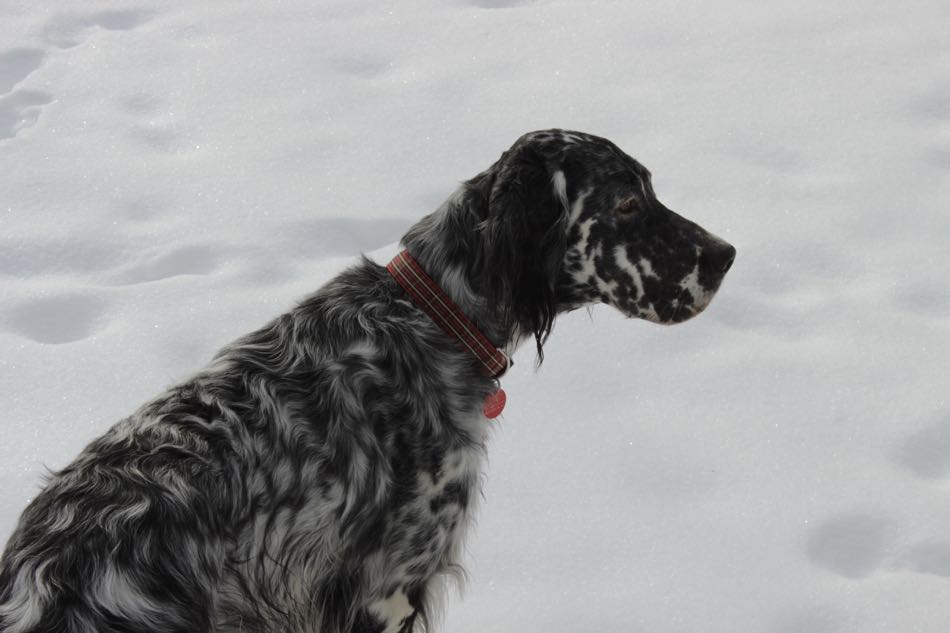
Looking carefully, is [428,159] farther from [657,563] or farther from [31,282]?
[657,563]

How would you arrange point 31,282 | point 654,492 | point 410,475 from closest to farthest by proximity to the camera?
point 410,475
point 654,492
point 31,282

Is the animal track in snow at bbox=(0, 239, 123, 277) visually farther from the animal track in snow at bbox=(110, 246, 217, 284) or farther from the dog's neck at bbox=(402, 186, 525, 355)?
the dog's neck at bbox=(402, 186, 525, 355)

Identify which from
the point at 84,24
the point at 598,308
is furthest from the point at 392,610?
the point at 84,24

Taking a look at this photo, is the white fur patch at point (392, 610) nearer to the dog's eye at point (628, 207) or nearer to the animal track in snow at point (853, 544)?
the dog's eye at point (628, 207)

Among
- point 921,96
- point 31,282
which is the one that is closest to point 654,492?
point 31,282

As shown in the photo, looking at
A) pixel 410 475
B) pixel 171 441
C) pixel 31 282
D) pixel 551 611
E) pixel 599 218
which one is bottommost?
pixel 551 611

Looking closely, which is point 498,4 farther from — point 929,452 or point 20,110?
point 929,452

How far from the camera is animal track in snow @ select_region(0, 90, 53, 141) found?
20.2 ft

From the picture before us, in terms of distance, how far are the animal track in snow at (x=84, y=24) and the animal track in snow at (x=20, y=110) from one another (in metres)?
0.58

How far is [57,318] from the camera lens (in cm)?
479

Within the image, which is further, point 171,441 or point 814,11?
point 814,11

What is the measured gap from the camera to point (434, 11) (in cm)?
703

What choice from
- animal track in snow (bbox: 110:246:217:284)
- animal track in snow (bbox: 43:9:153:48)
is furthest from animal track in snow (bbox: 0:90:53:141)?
animal track in snow (bbox: 110:246:217:284)

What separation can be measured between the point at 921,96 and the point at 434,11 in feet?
9.26
